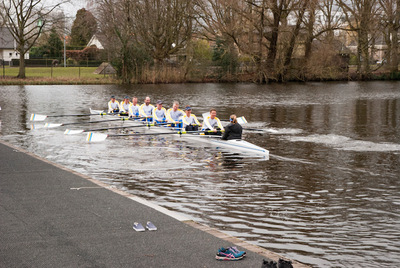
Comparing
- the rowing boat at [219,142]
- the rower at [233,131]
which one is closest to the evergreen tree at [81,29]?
the rowing boat at [219,142]

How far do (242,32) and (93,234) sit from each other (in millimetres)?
51419

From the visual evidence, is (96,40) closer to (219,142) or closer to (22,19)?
(22,19)

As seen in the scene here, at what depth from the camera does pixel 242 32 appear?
189ft

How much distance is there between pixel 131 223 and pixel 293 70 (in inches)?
2245

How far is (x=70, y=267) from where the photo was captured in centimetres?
701

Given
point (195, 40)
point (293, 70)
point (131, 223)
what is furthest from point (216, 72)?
point (131, 223)

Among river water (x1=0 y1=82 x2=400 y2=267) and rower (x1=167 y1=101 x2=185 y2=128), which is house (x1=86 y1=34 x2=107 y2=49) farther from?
rower (x1=167 y1=101 x2=185 y2=128)

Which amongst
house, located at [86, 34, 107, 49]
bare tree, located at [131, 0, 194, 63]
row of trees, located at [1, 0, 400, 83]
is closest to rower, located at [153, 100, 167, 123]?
row of trees, located at [1, 0, 400, 83]

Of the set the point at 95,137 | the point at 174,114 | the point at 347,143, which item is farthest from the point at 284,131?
the point at 95,137

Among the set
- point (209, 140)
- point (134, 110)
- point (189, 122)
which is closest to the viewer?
point (209, 140)

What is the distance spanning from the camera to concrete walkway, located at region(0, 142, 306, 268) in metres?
7.30

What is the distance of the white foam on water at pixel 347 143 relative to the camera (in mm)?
19031

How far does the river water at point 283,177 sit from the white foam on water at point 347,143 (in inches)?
1.5

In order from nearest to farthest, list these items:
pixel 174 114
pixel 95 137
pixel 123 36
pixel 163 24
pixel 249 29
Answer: pixel 95 137
pixel 174 114
pixel 249 29
pixel 163 24
pixel 123 36
